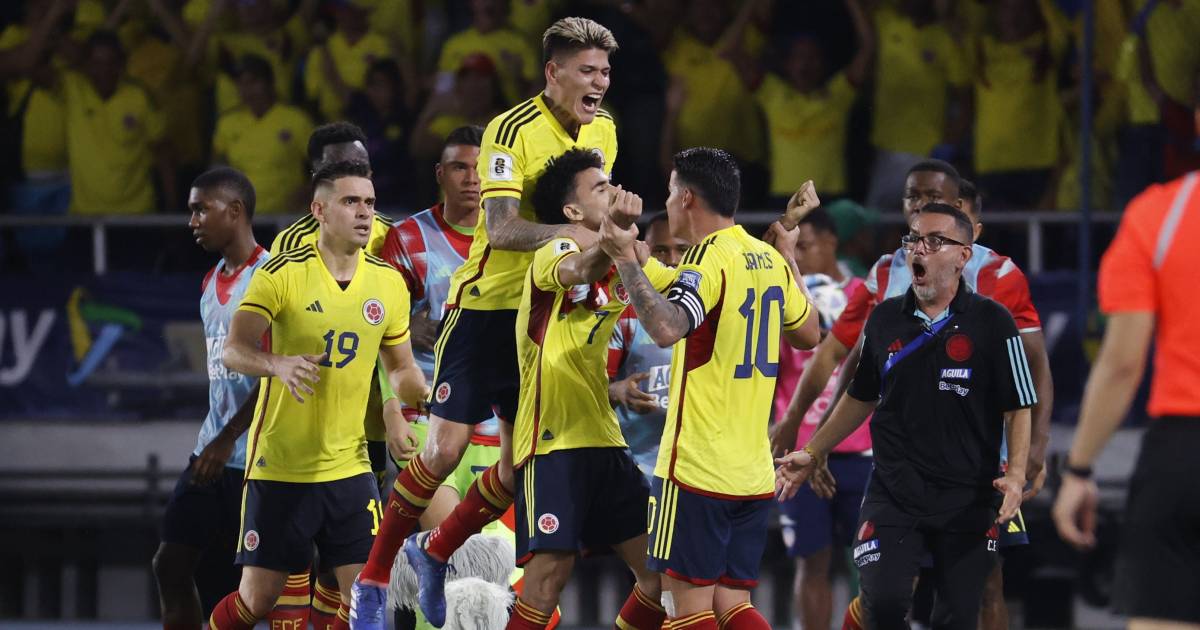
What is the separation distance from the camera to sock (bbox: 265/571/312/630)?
22.0 ft

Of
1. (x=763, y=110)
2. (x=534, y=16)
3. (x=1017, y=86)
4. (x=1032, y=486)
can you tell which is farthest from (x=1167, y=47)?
(x=1032, y=486)

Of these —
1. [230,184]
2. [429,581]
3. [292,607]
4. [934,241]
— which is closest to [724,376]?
[934,241]

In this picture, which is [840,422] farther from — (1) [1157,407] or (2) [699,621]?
(1) [1157,407]

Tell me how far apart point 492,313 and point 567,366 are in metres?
0.60

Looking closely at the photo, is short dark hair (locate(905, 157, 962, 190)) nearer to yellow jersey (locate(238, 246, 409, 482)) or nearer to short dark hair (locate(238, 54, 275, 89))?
yellow jersey (locate(238, 246, 409, 482))

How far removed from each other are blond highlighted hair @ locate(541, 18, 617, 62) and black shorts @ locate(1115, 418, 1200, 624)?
2805 millimetres

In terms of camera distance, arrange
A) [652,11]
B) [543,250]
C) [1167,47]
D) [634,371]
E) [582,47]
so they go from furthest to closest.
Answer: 1. [652,11]
2. [1167,47]
3. [634,371]
4. [582,47]
5. [543,250]

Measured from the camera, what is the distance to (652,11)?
11680 millimetres

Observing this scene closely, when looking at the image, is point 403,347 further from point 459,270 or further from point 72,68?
point 72,68

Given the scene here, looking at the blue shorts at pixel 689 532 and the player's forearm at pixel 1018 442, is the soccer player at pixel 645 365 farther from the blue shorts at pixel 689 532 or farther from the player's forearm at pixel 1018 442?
the player's forearm at pixel 1018 442

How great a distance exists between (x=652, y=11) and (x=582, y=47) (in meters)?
5.24

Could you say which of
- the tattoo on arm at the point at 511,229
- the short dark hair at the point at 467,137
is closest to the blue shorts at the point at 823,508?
the short dark hair at the point at 467,137

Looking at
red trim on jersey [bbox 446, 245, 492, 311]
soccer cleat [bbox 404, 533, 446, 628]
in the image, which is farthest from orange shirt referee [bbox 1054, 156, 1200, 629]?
soccer cleat [bbox 404, 533, 446, 628]

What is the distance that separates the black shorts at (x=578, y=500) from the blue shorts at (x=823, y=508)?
2015mm
